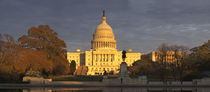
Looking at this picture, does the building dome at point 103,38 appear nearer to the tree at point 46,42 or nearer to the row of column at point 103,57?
the row of column at point 103,57

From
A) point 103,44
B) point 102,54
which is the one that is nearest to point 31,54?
point 102,54

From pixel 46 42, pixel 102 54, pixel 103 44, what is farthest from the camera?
pixel 103 44

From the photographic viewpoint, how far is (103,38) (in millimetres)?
159500

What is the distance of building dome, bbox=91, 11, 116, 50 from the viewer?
522 ft

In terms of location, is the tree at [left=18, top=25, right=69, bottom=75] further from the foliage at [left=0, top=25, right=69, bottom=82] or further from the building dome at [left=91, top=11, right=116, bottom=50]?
the building dome at [left=91, top=11, right=116, bottom=50]

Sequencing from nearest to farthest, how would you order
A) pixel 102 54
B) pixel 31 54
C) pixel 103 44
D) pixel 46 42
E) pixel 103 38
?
pixel 31 54, pixel 46 42, pixel 102 54, pixel 103 44, pixel 103 38

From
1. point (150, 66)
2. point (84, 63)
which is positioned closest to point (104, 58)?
point (84, 63)

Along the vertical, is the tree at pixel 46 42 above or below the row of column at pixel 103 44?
below

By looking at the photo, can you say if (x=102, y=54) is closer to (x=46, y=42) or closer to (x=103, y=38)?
(x=103, y=38)

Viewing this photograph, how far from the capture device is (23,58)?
41844 millimetres

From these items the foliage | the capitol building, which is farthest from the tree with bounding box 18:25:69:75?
the capitol building

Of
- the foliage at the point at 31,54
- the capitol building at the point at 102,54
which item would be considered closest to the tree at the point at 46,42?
the foliage at the point at 31,54

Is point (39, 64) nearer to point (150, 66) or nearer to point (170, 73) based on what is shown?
point (170, 73)

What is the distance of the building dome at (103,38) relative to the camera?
159125 mm
